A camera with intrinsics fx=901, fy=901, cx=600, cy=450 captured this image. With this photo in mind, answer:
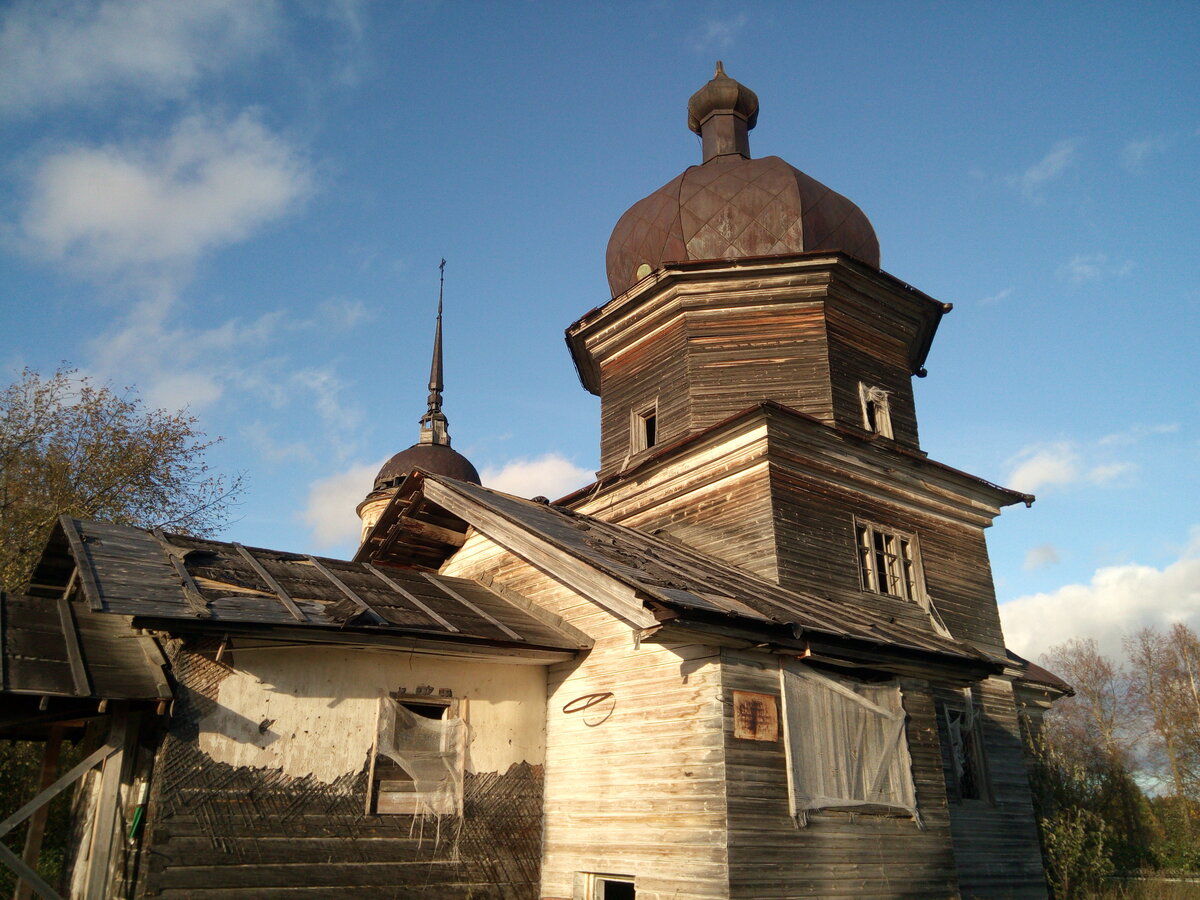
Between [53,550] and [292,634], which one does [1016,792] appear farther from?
[53,550]

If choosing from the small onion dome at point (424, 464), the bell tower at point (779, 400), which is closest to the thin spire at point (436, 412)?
the small onion dome at point (424, 464)

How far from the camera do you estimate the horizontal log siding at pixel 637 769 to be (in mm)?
8352

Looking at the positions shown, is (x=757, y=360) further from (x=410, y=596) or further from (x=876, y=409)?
(x=410, y=596)

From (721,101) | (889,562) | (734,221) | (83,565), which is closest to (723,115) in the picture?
(721,101)

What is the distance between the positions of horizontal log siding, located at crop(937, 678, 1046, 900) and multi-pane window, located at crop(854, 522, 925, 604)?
5.83 ft

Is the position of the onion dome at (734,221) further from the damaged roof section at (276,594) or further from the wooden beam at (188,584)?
the wooden beam at (188,584)

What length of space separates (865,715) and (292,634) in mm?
6028

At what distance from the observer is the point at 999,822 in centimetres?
1268

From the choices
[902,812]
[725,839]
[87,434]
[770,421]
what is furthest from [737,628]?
[87,434]

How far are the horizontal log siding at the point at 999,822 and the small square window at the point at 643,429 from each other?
6539mm

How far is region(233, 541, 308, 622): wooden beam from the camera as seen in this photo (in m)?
8.43

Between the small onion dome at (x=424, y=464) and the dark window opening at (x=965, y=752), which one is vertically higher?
the small onion dome at (x=424, y=464)

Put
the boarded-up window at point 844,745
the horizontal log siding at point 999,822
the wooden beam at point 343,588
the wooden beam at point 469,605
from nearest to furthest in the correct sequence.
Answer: the wooden beam at point 343,588
the boarded-up window at point 844,745
the wooden beam at point 469,605
the horizontal log siding at point 999,822

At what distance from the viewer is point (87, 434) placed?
21.1 metres
